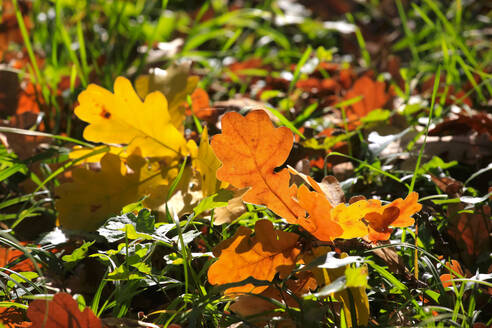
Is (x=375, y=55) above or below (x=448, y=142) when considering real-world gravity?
below

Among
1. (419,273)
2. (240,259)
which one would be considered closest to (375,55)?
(419,273)

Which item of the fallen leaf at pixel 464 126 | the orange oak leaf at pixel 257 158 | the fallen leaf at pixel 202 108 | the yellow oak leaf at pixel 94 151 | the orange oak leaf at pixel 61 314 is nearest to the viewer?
the orange oak leaf at pixel 61 314

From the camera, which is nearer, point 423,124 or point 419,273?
point 419,273

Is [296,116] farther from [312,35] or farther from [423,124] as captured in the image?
[312,35]

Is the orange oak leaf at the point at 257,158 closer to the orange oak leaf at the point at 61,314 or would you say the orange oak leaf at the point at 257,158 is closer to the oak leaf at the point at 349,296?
the oak leaf at the point at 349,296

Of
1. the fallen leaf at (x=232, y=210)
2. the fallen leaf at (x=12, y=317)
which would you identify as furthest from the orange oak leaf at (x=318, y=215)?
the fallen leaf at (x=12, y=317)

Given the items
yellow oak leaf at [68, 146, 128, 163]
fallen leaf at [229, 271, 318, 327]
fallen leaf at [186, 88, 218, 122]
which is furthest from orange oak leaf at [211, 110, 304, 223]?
fallen leaf at [186, 88, 218, 122]
